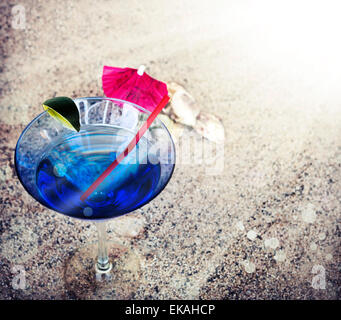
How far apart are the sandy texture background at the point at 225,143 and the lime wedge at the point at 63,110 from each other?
0.62 meters

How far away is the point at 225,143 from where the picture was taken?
175cm

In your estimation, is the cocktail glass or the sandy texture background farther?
the sandy texture background

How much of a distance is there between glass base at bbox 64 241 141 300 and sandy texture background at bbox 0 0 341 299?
0.7 inches

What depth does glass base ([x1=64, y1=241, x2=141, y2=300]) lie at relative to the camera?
1.42m

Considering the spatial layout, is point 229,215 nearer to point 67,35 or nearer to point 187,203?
point 187,203

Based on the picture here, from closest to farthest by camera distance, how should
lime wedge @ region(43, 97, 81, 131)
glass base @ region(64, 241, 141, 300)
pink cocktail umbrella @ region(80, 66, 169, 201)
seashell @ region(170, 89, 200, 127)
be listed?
lime wedge @ region(43, 97, 81, 131)
pink cocktail umbrella @ region(80, 66, 169, 201)
glass base @ region(64, 241, 141, 300)
seashell @ region(170, 89, 200, 127)

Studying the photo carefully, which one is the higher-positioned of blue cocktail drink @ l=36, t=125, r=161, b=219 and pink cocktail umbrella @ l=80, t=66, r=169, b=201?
pink cocktail umbrella @ l=80, t=66, r=169, b=201

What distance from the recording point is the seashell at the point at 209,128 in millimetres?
1734

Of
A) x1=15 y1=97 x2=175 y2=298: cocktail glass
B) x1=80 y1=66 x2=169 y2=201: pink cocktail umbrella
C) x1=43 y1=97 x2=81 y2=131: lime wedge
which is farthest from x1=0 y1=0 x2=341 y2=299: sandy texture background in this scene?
x1=43 y1=97 x2=81 y2=131: lime wedge

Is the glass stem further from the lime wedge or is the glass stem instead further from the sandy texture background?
the lime wedge

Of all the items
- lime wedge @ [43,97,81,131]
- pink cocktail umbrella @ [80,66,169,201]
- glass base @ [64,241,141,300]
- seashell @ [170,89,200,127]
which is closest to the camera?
lime wedge @ [43,97,81,131]

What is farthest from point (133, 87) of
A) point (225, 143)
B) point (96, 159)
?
point (225, 143)

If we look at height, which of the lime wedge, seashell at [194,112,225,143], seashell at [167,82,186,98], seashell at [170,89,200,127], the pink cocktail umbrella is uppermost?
seashell at [167,82,186,98]

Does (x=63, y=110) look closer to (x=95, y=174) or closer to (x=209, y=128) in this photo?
(x=95, y=174)
